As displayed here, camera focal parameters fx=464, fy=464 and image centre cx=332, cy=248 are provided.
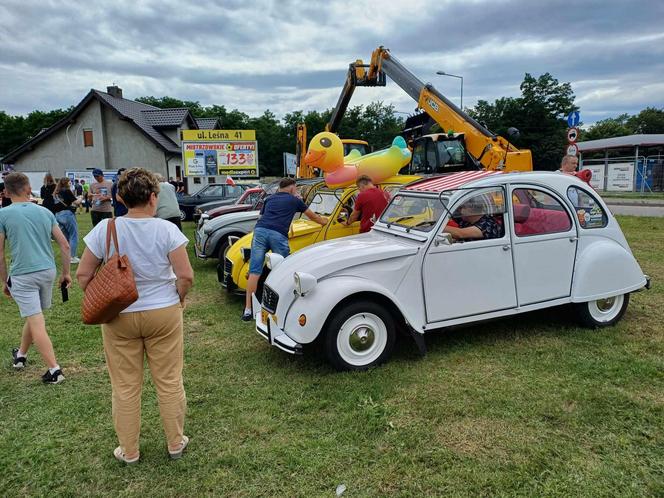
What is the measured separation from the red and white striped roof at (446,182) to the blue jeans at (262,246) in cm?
169

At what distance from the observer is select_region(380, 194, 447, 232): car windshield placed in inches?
180

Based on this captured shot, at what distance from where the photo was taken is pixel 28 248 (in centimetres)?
395

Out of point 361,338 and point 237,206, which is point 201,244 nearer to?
point 237,206

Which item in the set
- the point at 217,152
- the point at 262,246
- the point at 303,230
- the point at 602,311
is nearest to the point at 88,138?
the point at 217,152

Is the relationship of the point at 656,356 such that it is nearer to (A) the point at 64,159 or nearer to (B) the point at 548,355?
(B) the point at 548,355

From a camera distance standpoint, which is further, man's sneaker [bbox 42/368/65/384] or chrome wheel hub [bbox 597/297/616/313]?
chrome wheel hub [bbox 597/297/616/313]

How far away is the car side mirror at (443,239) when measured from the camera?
432 centimetres

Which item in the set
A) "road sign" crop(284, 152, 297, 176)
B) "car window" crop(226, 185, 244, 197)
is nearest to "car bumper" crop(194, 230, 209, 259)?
"car window" crop(226, 185, 244, 197)

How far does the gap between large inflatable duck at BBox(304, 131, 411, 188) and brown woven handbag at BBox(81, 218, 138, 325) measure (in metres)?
4.60

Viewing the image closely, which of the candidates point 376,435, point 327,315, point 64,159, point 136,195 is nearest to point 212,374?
point 327,315

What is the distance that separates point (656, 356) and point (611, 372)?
2.23ft

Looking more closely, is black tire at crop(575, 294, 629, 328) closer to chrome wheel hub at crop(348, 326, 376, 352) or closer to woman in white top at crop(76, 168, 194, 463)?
chrome wheel hub at crop(348, 326, 376, 352)

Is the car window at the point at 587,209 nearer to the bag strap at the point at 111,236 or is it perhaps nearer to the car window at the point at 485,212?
the car window at the point at 485,212

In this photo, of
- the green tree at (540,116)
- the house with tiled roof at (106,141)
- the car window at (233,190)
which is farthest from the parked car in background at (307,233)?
the green tree at (540,116)
